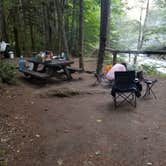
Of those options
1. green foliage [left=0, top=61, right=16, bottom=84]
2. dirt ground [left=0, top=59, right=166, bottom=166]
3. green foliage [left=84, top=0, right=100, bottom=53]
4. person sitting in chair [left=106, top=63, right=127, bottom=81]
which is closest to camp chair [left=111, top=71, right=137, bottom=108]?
dirt ground [left=0, top=59, right=166, bottom=166]

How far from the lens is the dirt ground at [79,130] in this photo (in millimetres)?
3027

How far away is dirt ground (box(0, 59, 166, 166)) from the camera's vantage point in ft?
9.93

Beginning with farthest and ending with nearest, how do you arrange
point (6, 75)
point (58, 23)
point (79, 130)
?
1. point (58, 23)
2. point (6, 75)
3. point (79, 130)

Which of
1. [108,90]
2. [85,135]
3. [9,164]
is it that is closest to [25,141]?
[9,164]

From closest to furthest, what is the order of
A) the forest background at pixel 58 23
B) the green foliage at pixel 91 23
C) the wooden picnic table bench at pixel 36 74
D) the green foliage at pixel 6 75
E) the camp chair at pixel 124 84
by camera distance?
the camp chair at pixel 124 84 < the green foliage at pixel 6 75 < the wooden picnic table bench at pixel 36 74 < the forest background at pixel 58 23 < the green foliage at pixel 91 23

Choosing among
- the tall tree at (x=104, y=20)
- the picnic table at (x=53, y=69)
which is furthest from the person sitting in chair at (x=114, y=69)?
the picnic table at (x=53, y=69)

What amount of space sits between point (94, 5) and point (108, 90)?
9.46m

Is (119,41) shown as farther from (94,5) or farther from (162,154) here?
(162,154)

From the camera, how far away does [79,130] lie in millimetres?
3840

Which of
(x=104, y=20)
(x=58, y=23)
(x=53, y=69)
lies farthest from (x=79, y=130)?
(x=58, y=23)

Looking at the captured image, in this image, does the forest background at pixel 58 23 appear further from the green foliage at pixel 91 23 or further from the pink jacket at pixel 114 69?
the pink jacket at pixel 114 69

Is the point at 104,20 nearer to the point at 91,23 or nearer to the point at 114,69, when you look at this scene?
the point at 114,69

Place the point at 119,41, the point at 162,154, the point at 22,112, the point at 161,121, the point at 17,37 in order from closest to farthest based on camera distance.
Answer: the point at 162,154 < the point at 161,121 < the point at 22,112 < the point at 17,37 < the point at 119,41

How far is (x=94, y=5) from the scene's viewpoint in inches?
567
